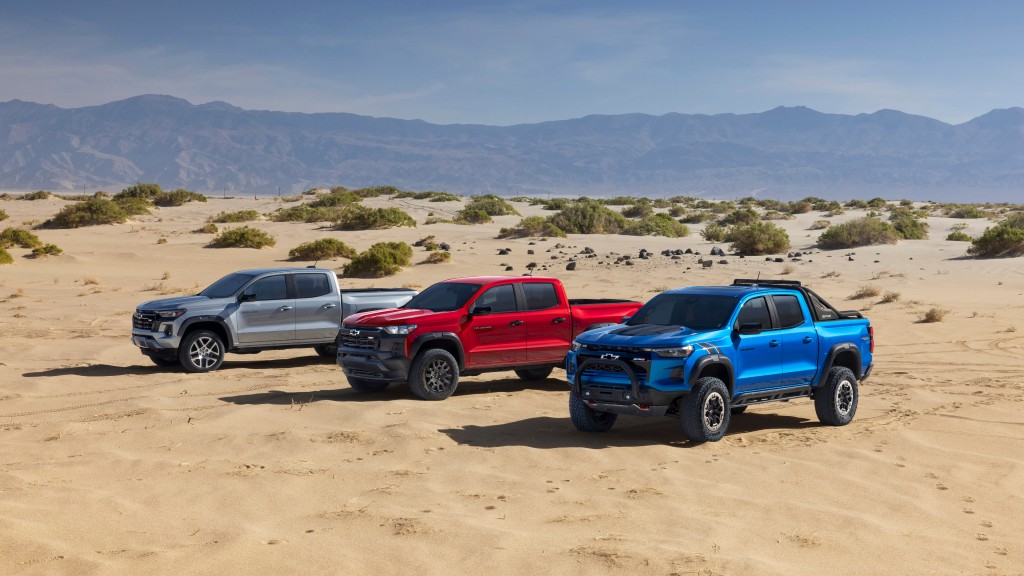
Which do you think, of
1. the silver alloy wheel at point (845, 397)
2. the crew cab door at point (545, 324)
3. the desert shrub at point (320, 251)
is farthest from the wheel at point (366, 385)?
the desert shrub at point (320, 251)

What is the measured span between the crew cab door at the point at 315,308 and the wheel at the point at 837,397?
28.6 feet

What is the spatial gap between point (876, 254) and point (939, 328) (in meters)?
14.7

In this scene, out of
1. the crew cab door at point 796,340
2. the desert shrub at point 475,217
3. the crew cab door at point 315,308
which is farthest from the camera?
the desert shrub at point 475,217

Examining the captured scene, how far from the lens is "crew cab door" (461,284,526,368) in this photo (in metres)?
14.6

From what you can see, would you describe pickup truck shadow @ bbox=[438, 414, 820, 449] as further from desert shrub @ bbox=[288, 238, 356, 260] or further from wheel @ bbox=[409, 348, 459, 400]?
desert shrub @ bbox=[288, 238, 356, 260]

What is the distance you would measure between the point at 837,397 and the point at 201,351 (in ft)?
33.4

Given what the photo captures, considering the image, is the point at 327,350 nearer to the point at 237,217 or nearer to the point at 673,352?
the point at 673,352

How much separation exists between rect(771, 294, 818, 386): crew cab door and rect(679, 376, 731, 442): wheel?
1.17m

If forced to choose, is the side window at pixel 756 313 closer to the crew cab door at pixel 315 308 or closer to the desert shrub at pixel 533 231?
the crew cab door at pixel 315 308

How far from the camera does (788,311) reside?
495 inches

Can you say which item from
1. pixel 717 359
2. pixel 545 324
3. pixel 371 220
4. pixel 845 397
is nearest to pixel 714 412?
Answer: pixel 717 359

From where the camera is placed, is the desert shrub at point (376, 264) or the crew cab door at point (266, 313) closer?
the crew cab door at point (266, 313)

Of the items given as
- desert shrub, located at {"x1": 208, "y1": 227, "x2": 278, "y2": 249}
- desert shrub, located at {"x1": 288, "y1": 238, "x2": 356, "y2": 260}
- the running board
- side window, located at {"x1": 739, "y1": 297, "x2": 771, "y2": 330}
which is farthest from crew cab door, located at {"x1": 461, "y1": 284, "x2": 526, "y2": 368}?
desert shrub, located at {"x1": 208, "y1": 227, "x2": 278, "y2": 249}

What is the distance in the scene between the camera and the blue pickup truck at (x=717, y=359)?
11.2 meters
